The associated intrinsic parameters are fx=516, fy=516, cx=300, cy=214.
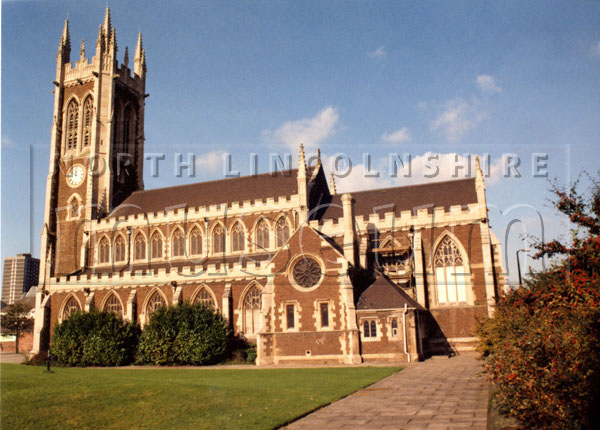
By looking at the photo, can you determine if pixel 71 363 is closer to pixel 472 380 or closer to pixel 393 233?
pixel 393 233

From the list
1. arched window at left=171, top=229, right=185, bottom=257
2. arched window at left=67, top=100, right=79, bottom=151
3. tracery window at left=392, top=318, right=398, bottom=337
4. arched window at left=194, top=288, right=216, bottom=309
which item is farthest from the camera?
arched window at left=67, top=100, right=79, bottom=151

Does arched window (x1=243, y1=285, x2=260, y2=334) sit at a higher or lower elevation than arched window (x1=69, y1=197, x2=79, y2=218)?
lower

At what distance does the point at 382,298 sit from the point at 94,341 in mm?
18317

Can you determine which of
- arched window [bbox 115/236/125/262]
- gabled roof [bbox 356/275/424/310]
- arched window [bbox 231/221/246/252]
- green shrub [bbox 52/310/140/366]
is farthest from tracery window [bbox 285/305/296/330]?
arched window [bbox 115/236/125/262]

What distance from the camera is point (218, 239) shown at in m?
41.0

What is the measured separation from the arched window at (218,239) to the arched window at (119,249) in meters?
8.61

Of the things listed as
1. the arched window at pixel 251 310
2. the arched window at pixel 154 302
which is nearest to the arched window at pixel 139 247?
the arched window at pixel 154 302

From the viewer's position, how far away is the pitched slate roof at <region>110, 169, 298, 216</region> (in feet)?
139

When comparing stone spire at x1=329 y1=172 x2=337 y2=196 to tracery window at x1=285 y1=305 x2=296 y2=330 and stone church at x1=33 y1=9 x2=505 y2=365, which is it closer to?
stone church at x1=33 y1=9 x2=505 y2=365

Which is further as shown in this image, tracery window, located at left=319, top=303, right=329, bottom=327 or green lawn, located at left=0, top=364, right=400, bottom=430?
tracery window, located at left=319, top=303, right=329, bottom=327

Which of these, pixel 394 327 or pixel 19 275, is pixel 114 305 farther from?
pixel 19 275

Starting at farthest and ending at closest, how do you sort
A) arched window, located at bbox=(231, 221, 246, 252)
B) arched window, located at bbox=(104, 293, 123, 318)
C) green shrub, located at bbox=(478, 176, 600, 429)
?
1. arched window, located at bbox=(231, 221, 246, 252)
2. arched window, located at bbox=(104, 293, 123, 318)
3. green shrub, located at bbox=(478, 176, 600, 429)

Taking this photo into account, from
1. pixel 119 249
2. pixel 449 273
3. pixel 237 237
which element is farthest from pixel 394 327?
pixel 119 249

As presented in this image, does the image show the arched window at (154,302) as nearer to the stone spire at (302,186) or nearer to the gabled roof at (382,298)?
the stone spire at (302,186)
